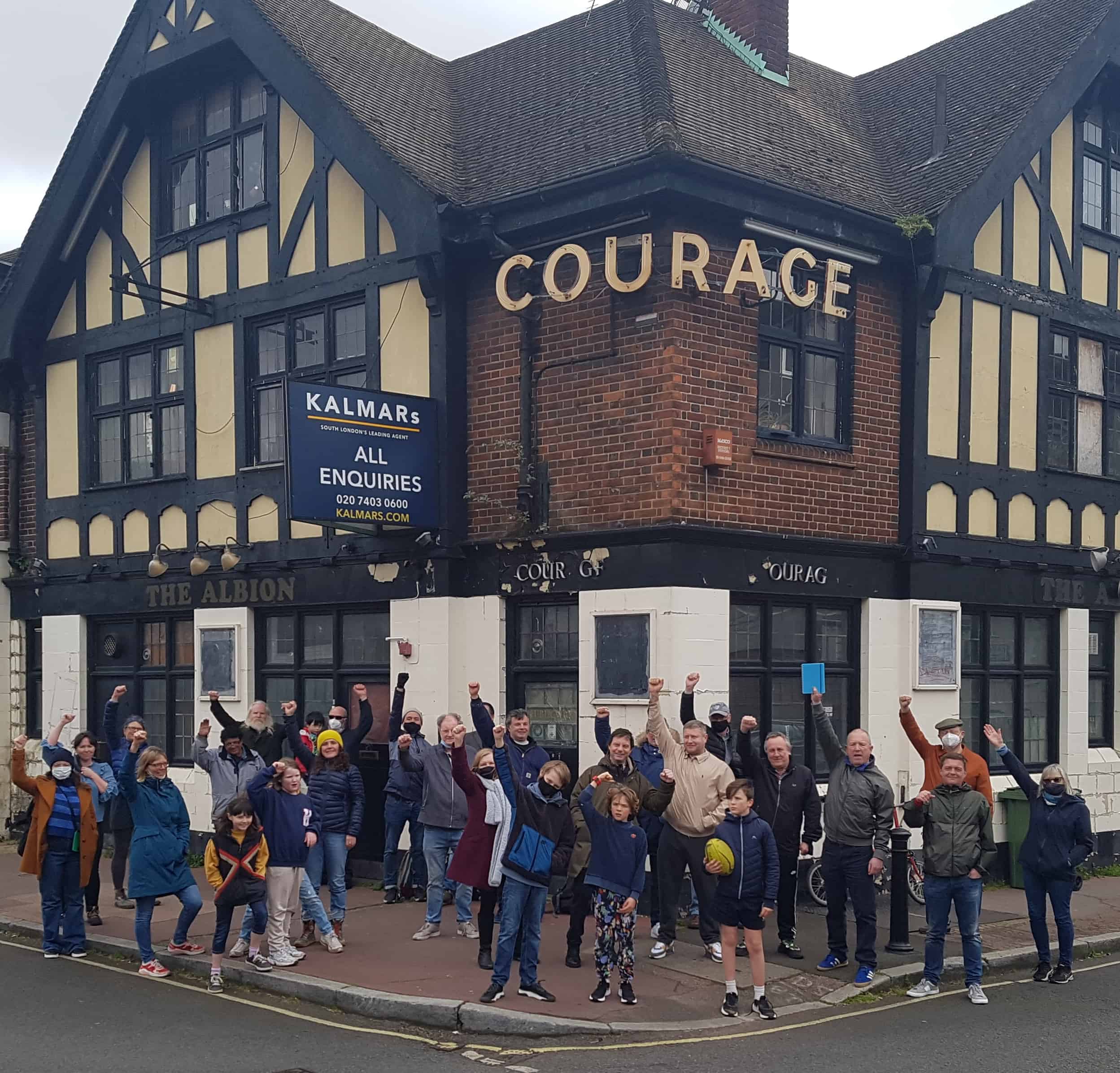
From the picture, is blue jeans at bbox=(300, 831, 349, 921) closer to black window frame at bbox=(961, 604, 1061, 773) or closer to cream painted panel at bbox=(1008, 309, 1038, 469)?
black window frame at bbox=(961, 604, 1061, 773)

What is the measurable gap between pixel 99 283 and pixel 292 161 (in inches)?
153

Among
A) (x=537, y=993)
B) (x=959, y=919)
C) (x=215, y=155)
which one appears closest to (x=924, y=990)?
(x=959, y=919)

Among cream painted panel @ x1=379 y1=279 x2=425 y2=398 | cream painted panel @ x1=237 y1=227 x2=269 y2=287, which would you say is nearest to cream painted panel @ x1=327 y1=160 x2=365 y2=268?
cream painted panel @ x1=379 y1=279 x2=425 y2=398

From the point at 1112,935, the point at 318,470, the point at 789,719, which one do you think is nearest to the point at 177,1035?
the point at 318,470

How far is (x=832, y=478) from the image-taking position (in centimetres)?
1379

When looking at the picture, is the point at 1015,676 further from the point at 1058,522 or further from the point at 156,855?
the point at 156,855

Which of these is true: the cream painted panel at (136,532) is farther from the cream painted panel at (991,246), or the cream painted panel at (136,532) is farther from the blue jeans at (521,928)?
the cream painted panel at (991,246)

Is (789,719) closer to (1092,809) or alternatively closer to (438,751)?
(438,751)

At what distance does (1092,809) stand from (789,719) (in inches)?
204

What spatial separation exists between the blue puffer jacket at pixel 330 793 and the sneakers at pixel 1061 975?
561cm

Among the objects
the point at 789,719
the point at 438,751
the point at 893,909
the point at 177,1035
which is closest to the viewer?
the point at 177,1035

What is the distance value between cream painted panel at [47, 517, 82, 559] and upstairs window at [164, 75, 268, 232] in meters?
4.18

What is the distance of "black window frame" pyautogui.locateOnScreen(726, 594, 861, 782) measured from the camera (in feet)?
43.0

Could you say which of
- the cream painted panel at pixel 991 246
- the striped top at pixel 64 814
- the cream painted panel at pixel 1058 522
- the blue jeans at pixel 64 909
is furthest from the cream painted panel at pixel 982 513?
the blue jeans at pixel 64 909
